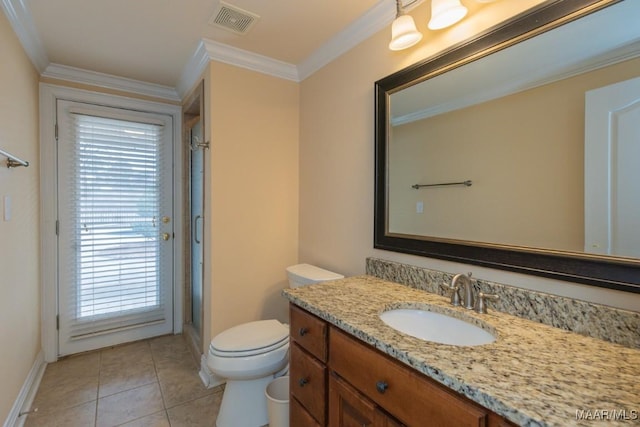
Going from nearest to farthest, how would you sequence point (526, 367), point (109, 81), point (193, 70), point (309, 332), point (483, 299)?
point (526, 367) < point (483, 299) < point (309, 332) < point (193, 70) < point (109, 81)

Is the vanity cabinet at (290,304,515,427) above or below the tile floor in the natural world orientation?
above

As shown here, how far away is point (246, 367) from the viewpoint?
1.58m

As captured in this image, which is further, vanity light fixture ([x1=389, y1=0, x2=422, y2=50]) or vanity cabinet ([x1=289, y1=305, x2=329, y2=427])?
vanity light fixture ([x1=389, y1=0, x2=422, y2=50])

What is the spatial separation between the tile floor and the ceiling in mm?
2250

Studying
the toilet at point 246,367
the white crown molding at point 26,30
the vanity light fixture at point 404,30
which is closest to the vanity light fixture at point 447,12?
the vanity light fixture at point 404,30

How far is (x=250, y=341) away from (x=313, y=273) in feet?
1.74

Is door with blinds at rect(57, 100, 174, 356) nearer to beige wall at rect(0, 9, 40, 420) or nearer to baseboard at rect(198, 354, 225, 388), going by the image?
beige wall at rect(0, 9, 40, 420)

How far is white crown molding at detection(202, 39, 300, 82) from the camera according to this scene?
1.98 metres

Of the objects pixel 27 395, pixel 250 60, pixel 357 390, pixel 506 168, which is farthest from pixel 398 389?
pixel 27 395

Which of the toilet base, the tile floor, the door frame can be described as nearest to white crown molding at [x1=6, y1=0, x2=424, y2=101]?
the door frame

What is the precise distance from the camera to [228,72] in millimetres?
2064

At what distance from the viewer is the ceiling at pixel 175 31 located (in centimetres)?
159

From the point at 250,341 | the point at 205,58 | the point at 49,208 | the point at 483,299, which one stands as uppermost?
the point at 205,58

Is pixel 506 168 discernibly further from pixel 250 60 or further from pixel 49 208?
pixel 49 208
